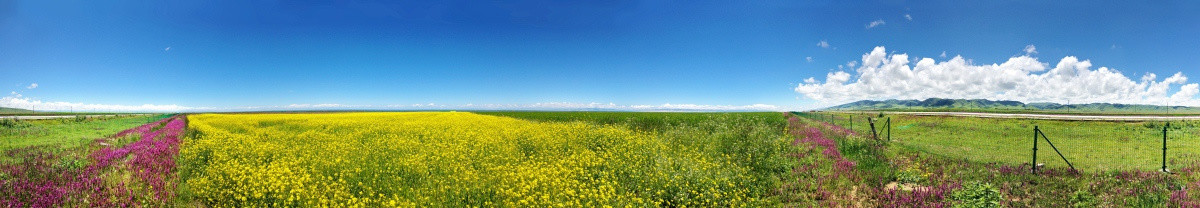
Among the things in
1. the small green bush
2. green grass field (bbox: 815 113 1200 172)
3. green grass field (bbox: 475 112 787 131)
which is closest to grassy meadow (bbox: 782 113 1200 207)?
the small green bush

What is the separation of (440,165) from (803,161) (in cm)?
956

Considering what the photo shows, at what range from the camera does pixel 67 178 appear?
849cm

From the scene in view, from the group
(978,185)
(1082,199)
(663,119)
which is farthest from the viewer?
(663,119)

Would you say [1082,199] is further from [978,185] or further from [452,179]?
[452,179]

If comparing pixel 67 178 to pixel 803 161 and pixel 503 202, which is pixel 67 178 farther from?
pixel 803 161

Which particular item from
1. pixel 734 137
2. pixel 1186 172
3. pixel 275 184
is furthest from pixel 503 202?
pixel 1186 172

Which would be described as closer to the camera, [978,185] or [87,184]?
[87,184]

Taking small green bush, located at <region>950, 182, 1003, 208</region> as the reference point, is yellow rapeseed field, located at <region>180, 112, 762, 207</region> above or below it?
above

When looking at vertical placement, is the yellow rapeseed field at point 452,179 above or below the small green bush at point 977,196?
above

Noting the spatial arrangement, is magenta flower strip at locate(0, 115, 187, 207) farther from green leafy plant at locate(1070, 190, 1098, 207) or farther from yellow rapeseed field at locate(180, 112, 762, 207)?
green leafy plant at locate(1070, 190, 1098, 207)

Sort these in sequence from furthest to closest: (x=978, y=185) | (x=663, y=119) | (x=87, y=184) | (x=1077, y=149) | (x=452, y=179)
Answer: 1. (x=663, y=119)
2. (x=1077, y=149)
3. (x=978, y=185)
4. (x=87, y=184)
5. (x=452, y=179)

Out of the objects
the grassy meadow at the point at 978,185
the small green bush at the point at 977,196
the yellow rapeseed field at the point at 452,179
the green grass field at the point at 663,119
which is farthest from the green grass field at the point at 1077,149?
the yellow rapeseed field at the point at 452,179

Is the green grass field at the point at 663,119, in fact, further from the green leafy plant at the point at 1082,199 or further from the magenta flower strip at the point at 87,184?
the magenta flower strip at the point at 87,184

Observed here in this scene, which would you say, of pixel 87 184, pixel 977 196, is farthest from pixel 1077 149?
pixel 87 184
